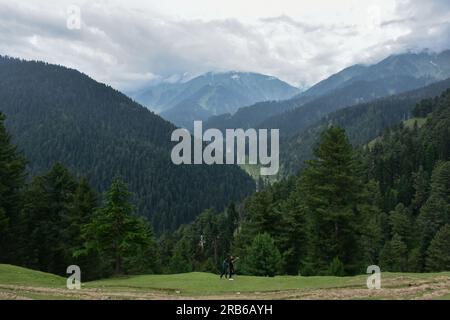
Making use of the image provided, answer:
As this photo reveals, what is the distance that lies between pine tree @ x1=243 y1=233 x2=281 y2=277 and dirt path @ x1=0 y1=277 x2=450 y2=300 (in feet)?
66.5

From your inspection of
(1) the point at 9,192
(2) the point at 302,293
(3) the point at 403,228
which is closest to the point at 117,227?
(1) the point at 9,192

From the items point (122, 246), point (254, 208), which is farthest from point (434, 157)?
point (122, 246)

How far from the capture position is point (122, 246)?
41.2 meters

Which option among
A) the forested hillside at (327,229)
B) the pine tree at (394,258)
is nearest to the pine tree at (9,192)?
the forested hillside at (327,229)

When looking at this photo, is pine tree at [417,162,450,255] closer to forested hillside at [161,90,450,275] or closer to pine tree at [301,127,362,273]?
forested hillside at [161,90,450,275]

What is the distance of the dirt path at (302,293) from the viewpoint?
24.1 meters

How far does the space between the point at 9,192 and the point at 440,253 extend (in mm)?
66595

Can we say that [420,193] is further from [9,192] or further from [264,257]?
[9,192]

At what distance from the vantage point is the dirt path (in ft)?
79.2

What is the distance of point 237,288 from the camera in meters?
30.2

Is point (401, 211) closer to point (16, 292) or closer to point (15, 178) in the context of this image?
point (15, 178)

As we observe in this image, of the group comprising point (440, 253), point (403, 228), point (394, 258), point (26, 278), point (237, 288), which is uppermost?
point (403, 228)

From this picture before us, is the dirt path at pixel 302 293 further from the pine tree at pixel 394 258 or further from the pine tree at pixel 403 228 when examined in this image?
the pine tree at pixel 403 228
